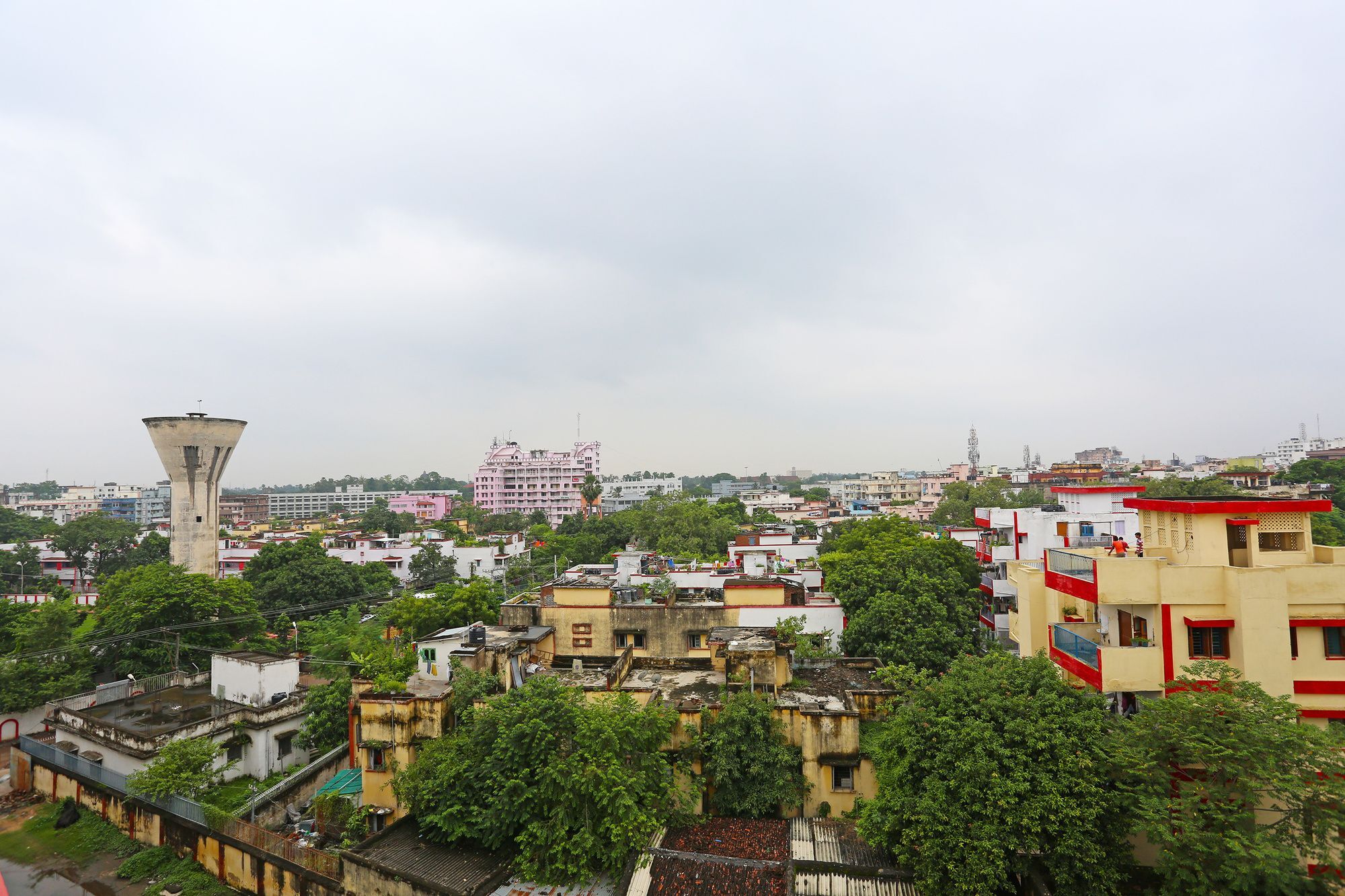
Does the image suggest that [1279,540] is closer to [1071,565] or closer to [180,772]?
[1071,565]

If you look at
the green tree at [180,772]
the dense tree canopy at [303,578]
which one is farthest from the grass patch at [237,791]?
the dense tree canopy at [303,578]

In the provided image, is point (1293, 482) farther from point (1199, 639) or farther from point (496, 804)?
point (496, 804)

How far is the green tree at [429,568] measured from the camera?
55103 millimetres

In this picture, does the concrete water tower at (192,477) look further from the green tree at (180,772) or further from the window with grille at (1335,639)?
the window with grille at (1335,639)

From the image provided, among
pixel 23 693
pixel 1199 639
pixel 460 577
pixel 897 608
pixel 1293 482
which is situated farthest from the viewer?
pixel 1293 482

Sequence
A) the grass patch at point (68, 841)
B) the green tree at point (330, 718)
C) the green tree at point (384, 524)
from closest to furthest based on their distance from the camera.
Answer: the grass patch at point (68, 841) < the green tree at point (330, 718) < the green tree at point (384, 524)

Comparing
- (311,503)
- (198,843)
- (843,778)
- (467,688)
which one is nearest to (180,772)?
(198,843)

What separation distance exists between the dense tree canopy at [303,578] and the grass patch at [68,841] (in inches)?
762

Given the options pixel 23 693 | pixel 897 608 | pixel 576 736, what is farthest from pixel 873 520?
pixel 23 693

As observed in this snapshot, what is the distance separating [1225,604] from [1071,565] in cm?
305

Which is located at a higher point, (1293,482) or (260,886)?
(1293,482)

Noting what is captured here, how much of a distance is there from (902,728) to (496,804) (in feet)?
28.2

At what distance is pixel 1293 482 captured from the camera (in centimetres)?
7094

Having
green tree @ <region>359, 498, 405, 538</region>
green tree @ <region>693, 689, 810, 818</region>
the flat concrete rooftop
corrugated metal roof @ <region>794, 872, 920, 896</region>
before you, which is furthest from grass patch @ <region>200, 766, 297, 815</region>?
green tree @ <region>359, 498, 405, 538</region>
